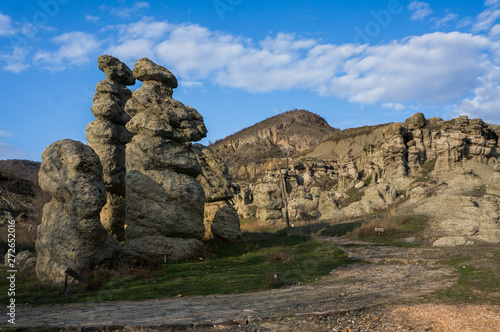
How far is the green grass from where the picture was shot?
899cm

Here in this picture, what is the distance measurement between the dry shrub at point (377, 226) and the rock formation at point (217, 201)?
7.68 meters

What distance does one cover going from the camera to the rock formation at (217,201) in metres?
18.7

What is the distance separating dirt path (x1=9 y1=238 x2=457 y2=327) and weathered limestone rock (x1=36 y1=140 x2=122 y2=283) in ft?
9.50

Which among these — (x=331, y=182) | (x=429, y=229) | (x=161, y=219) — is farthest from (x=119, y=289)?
(x=331, y=182)

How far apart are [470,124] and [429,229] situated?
2984 centimetres

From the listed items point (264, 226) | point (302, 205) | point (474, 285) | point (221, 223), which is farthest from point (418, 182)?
point (474, 285)

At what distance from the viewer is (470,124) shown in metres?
42.8

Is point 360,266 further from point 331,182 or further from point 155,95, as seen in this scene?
point 331,182

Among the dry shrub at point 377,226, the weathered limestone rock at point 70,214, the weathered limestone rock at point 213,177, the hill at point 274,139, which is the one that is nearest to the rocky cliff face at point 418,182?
the dry shrub at point 377,226

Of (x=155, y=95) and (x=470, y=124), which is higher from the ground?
(x=470, y=124)

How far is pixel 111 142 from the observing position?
1773 cm

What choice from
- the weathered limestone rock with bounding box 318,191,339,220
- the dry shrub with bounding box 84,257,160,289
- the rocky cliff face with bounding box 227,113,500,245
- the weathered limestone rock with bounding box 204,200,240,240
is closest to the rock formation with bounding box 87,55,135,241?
the weathered limestone rock with bounding box 204,200,240,240

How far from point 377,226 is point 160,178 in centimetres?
1371

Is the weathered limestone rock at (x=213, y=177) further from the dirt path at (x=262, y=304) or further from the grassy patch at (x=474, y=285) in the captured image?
the grassy patch at (x=474, y=285)
